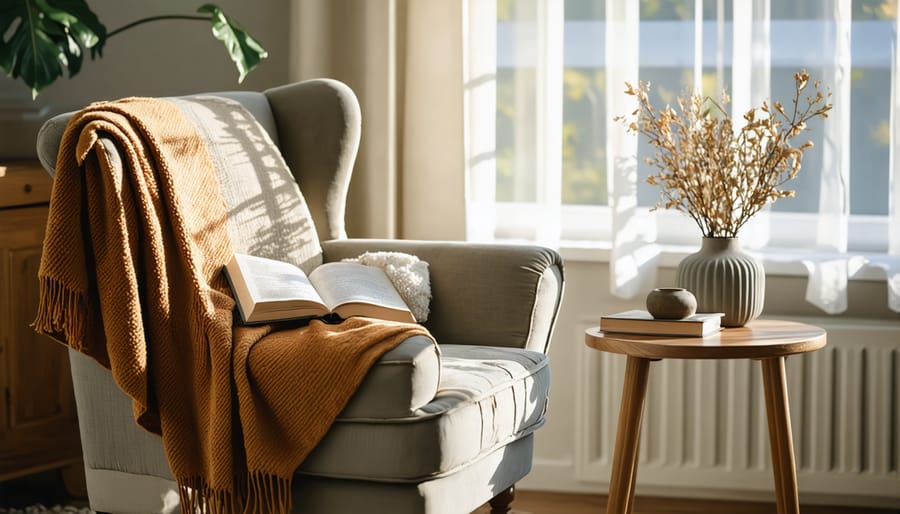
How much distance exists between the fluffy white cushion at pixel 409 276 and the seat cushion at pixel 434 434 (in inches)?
11.7

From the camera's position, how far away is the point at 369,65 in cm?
310

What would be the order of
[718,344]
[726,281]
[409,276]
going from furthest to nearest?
[409,276]
[726,281]
[718,344]

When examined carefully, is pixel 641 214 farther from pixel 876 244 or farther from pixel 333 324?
pixel 333 324

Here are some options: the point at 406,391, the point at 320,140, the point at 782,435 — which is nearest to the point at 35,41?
the point at 320,140

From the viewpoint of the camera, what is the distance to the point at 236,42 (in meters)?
2.90

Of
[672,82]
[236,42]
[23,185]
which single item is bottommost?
[23,185]

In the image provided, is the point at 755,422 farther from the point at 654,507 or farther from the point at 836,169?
the point at 836,169

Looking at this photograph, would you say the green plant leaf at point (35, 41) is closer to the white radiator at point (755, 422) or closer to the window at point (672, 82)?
the window at point (672, 82)

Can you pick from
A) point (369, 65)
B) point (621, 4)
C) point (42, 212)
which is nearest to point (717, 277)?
point (621, 4)

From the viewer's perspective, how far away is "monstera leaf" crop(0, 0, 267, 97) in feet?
8.80

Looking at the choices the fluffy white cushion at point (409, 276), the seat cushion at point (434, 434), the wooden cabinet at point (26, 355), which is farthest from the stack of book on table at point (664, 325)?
the wooden cabinet at point (26, 355)

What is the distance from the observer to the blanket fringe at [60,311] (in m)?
1.98

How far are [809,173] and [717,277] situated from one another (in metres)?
0.79

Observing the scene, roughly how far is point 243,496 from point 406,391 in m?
0.38
